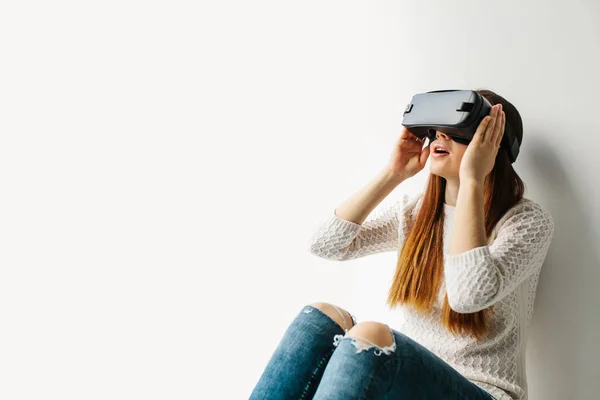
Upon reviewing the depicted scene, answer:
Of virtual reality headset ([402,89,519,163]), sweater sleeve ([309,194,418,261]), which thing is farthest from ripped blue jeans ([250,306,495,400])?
virtual reality headset ([402,89,519,163])

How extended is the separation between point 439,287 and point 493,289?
0.20 meters

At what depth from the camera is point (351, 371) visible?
113 centimetres

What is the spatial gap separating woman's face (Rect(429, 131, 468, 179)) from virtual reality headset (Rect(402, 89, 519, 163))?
0.01 meters

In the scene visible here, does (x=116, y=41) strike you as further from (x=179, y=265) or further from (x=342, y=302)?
(x=342, y=302)

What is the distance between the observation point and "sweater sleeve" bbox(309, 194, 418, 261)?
1.57 m

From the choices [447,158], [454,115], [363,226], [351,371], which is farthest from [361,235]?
[351,371]

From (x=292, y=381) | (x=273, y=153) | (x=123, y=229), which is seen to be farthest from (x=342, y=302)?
(x=292, y=381)

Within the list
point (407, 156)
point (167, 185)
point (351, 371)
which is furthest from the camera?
point (167, 185)

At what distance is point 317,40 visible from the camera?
2049mm

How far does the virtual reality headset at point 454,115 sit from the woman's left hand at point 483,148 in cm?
1

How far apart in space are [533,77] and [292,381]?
77cm

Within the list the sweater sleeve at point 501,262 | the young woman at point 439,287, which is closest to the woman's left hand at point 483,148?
the young woman at point 439,287

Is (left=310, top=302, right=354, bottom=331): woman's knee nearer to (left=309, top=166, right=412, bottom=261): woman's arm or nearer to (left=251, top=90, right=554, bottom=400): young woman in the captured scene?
(left=251, top=90, right=554, bottom=400): young woman

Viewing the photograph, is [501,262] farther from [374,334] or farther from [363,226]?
[363,226]
